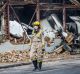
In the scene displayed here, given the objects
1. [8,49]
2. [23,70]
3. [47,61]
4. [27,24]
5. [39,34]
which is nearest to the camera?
[39,34]

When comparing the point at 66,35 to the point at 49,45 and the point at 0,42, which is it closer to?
the point at 49,45

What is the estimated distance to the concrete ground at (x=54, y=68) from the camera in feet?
62.7

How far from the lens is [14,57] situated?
2441 cm

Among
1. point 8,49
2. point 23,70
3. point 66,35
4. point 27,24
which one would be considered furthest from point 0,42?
point 23,70

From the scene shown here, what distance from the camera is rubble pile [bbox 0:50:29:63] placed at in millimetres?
23666

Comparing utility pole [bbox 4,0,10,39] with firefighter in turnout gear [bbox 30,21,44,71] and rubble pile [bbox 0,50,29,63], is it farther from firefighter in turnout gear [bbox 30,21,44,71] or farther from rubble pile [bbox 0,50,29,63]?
firefighter in turnout gear [bbox 30,21,44,71]

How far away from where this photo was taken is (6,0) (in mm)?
27094

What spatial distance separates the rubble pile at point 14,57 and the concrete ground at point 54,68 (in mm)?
1390

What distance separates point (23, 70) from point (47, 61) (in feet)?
12.4

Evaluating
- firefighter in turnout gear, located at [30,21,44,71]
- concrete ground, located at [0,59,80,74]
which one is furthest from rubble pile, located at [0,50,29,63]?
firefighter in turnout gear, located at [30,21,44,71]

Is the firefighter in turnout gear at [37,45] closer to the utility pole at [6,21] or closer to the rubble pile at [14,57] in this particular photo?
the rubble pile at [14,57]

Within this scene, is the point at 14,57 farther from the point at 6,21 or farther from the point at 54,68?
the point at 54,68

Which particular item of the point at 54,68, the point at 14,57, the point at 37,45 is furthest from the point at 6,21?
the point at 37,45

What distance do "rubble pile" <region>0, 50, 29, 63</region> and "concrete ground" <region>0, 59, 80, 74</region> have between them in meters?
1.39
